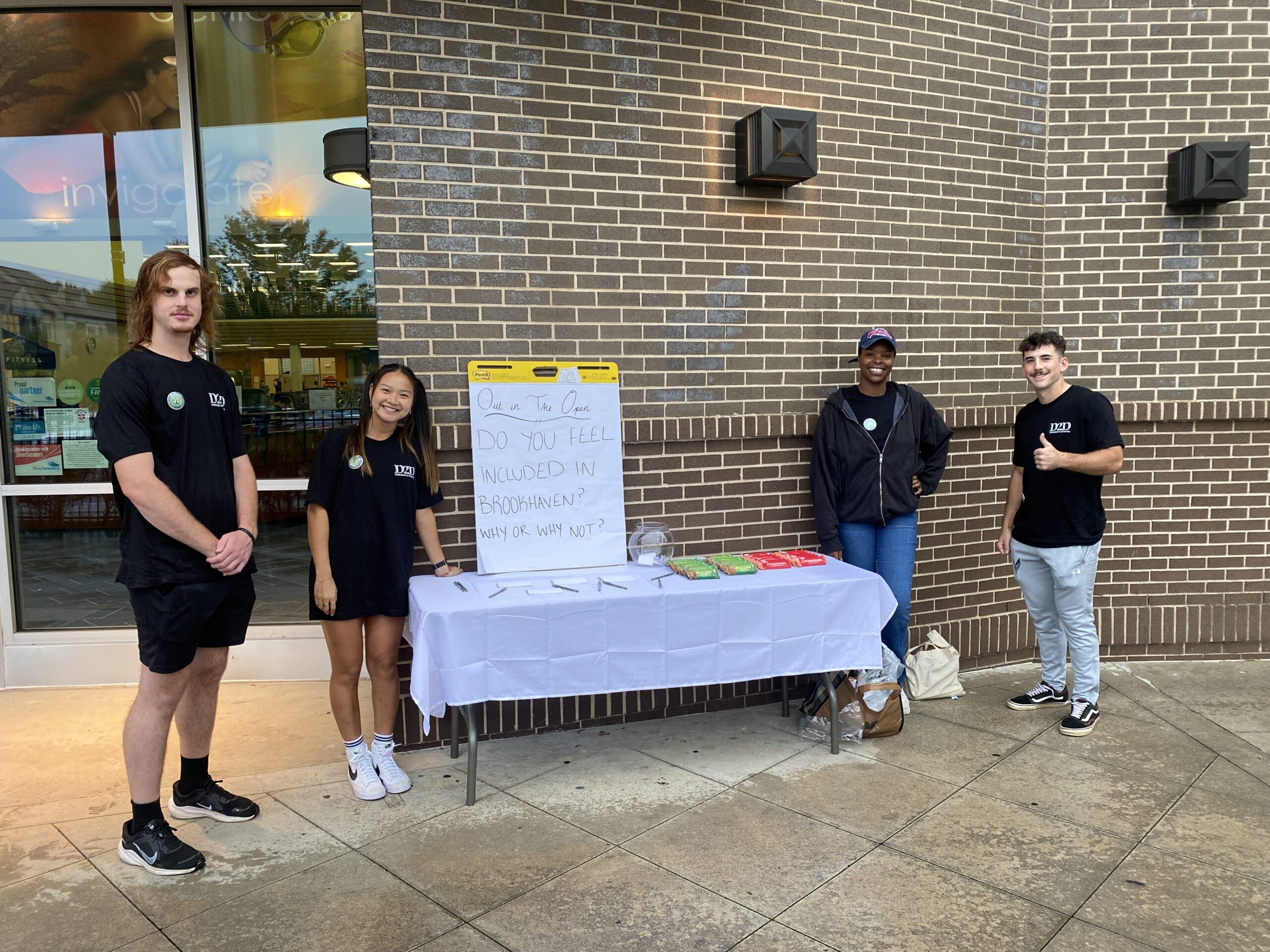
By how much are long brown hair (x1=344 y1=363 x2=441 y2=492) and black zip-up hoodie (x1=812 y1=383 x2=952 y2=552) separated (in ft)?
6.76

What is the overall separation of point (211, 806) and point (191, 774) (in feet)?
0.52

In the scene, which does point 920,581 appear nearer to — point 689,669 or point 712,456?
point 712,456

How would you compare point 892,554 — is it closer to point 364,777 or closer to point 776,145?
point 776,145

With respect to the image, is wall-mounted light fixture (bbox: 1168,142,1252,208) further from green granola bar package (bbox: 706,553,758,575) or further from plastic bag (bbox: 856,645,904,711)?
green granola bar package (bbox: 706,553,758,575)

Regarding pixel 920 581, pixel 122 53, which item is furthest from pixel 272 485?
pixel 920 581

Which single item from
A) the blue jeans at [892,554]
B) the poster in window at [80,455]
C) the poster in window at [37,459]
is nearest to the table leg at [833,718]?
the blue jeans at [892,554]

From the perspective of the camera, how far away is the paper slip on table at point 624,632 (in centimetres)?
371

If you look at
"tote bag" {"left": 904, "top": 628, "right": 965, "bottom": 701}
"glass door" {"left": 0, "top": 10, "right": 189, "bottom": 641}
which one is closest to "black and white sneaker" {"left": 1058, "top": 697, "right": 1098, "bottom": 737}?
"tote bag" {"left": 904, "top": 628, "right": 965, "bottom": 701}

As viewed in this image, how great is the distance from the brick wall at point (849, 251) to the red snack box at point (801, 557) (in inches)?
12.8

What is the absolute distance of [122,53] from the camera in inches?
211

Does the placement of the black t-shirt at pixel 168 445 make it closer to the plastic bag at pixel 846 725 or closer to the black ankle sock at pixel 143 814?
the black ankle sock at pixel 143 814

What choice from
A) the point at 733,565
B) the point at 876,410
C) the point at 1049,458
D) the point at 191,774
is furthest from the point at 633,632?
the point at 1049,458

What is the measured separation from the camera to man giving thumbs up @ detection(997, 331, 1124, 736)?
444 centimetres

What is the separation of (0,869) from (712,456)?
142 inches
